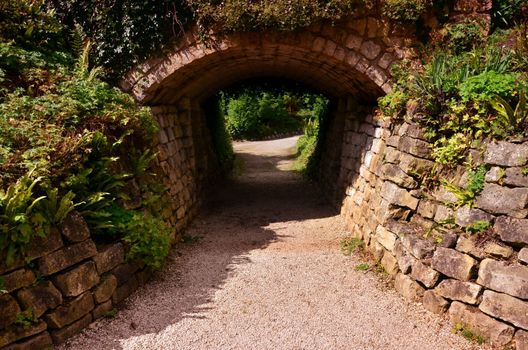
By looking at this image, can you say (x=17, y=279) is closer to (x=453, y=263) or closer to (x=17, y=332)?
(x=17, y=332)

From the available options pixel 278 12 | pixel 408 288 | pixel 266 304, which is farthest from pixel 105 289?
pixel 278 12

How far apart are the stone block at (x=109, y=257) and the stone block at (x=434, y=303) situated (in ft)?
13.2

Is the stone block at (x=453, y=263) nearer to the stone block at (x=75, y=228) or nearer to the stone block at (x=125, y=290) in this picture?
the stone block at (x=125, y=290)

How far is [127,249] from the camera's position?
5480mm

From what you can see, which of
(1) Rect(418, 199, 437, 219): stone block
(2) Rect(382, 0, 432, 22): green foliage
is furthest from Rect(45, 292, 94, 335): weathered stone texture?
(2) Rect(382, 0, 432, 22): green foliage

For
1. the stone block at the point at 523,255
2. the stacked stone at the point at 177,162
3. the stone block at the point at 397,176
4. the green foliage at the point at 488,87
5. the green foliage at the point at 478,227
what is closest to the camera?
the stone block at the point at 523,255

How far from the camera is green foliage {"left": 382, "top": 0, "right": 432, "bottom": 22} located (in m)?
6.68

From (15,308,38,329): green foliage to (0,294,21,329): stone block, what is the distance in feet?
0.14

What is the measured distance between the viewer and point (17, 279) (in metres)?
4.12

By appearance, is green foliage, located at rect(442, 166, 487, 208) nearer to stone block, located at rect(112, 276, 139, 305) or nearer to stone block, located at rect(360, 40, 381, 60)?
stone block, located at rect(360, 40, 381, 60)

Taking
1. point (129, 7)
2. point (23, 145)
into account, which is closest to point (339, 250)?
point (23, 145)

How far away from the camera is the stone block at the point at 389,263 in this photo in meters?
5.89

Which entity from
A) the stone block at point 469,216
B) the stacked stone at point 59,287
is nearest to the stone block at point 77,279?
the stacked stone at point 59,287

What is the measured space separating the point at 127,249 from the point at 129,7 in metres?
4.30
